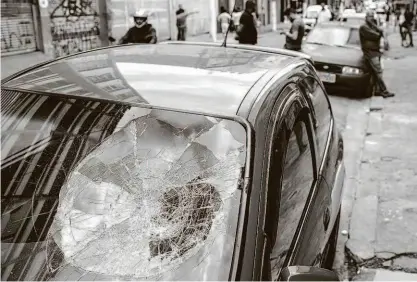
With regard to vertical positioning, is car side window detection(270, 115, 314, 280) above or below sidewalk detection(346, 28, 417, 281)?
above

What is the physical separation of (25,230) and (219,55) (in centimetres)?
152

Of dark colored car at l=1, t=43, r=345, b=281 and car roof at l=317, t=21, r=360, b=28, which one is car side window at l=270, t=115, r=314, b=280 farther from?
car roof at l=317, t=21, r=360, b=28

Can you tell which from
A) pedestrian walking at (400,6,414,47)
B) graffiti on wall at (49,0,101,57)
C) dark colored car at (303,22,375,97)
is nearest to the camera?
dark colored car at (303,22,375,97)

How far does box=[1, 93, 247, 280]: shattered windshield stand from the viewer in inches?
74.5

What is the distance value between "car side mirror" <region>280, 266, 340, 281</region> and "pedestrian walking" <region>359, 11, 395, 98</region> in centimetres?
966

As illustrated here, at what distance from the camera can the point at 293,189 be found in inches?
97.5

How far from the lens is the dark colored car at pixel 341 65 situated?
10.6 metres

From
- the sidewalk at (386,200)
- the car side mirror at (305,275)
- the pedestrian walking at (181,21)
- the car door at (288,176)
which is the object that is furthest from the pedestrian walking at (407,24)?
the car side mirror at (305,275)

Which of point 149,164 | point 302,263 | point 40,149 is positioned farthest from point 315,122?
point 40,149

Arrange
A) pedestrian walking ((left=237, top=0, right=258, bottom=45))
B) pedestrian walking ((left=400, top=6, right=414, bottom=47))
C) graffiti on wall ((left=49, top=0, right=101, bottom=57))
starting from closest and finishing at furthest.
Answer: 1. pedestrian walking ((left=237, top=0, right=258, bottom=45))
2. graffiti on wall ((left=49, top=0, right=101, bottom=57))
3. pedestrian walking ((left=400, top=6, right=414, bottom=47))

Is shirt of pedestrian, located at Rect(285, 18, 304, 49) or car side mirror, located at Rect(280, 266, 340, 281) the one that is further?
shirt of pedestrian, located at Rect(285, 18, 304, 49)

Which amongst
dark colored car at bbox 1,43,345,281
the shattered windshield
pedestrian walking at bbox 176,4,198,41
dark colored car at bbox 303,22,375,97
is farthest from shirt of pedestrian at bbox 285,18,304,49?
the shattered windshield

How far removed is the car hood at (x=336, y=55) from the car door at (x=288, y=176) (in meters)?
8.08

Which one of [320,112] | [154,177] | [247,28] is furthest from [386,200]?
[247,28]
